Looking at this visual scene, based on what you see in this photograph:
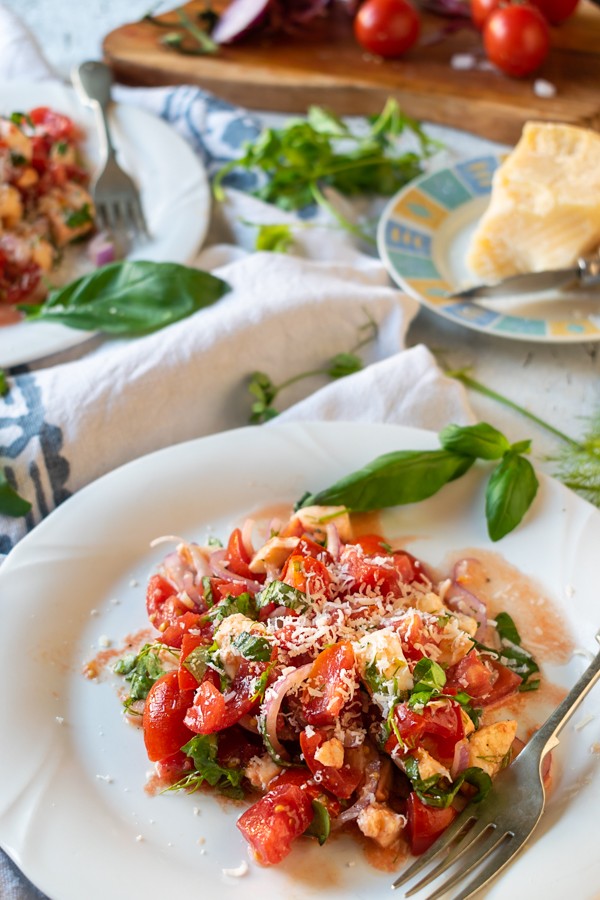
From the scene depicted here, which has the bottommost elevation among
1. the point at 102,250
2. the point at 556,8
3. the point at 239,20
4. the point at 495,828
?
the point at 495,828

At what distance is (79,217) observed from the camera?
3.48 metres

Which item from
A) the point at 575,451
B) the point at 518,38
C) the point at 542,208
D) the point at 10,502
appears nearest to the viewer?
the point at 10,502

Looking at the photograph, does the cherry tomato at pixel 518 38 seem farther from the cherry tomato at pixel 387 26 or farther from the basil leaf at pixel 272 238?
the basil leaf at pixel 272 238

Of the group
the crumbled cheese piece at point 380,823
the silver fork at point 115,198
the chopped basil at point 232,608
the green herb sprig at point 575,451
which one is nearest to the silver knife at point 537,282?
the green herb sprig at point 575,451

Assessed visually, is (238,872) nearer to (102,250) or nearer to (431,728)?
(431,728)

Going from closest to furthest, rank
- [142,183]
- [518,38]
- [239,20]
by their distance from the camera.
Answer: [142,183] < [518,38] < [239,20]

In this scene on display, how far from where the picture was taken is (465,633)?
1.97m

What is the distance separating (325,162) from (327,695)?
7.95ft

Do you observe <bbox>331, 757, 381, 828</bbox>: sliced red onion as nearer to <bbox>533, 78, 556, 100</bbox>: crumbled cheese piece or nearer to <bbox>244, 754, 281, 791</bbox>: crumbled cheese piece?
<bbox>244, 754, 281, 791</bbox>: crumbled cheese piece

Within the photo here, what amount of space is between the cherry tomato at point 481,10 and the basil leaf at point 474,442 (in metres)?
2.85

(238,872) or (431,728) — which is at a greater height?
(431,728)

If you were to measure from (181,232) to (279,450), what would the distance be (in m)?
1.15

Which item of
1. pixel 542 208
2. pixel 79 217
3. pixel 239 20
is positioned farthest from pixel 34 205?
pixel 542 208

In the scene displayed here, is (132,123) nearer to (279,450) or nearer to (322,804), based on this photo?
(279,450)
